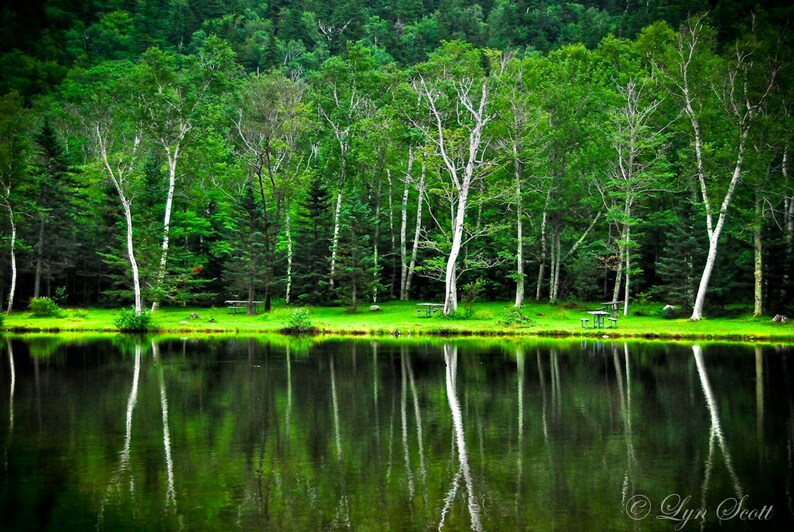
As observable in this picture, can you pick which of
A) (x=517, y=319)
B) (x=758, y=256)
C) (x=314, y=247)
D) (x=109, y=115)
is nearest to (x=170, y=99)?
(x=314, y=247)

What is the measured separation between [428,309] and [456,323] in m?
4.87

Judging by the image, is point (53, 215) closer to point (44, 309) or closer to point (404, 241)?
point (44, 309)

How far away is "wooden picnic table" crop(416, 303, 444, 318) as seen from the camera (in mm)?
43688

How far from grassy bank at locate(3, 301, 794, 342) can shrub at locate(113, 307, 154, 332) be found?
1.99ft

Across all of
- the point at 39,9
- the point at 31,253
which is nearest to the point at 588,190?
the point at 31,253

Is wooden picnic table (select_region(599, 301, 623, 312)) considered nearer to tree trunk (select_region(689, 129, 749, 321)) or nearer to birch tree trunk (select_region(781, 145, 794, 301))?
tree trunk (select_region(689, 129, 749, 321))

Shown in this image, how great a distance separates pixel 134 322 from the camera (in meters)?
40.7

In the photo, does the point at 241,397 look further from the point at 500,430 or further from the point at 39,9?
the point at 39,9

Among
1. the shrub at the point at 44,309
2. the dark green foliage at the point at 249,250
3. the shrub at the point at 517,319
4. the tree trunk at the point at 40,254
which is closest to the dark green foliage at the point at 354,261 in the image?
the dark green foliage at the point at 249,250

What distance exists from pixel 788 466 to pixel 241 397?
13700mm

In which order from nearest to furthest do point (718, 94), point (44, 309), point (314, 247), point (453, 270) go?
point (718, 94) → point (453, 270) → point (44, 309) → point (314, 247)

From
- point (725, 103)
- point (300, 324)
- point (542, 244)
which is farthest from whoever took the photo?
point (542, 244)

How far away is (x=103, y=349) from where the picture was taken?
32625 millimetres

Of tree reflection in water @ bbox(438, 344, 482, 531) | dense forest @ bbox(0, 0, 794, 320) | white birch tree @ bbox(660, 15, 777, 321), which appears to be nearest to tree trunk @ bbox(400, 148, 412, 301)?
dense forest @ bbox(0, 0, 794, 320)
